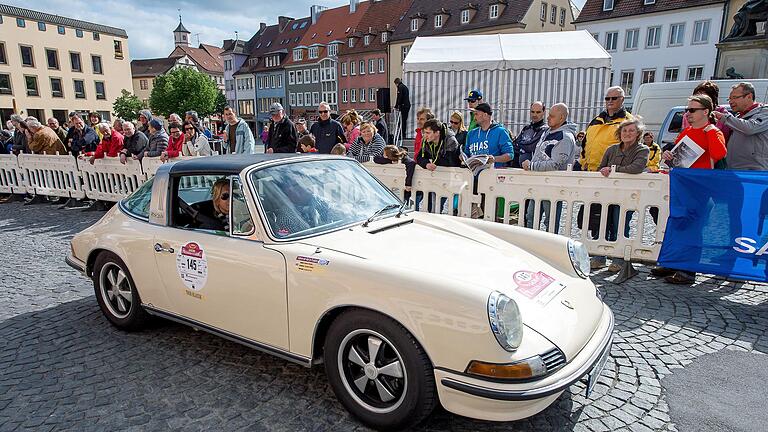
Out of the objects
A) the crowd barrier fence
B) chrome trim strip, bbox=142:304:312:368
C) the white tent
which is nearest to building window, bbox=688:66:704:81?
the white tent

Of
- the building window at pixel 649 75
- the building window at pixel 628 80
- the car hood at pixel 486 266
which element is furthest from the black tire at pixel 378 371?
the building window at pixel 628 80

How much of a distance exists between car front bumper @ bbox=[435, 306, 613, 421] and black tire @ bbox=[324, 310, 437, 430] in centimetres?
10

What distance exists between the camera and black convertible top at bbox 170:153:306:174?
323 cm

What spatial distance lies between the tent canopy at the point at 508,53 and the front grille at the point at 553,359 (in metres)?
11.7

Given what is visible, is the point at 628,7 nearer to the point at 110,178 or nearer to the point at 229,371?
the point at 110,178

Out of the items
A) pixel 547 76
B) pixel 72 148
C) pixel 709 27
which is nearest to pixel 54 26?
pixel 72 148

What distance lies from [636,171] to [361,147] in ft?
12.8

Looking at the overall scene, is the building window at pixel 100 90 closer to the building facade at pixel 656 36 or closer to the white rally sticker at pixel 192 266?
the building facade at pixel 656 36

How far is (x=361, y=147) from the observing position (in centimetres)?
725

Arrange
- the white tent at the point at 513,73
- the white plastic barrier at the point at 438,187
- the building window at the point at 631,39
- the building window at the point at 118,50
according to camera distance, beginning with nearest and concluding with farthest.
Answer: the white plastic barrier at the point at 438,187
the white tent at the point at 513,73
the building window at the point at 631,39
the building window at the point at 118,50

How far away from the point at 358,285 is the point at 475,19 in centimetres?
4396

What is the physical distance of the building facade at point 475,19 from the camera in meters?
39.5

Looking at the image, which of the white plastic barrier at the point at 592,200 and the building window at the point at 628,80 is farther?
the building window at the point at 628,80

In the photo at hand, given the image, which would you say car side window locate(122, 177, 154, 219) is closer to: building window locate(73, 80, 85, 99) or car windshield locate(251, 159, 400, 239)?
→ car windshield locate(251, 159, 400, 239)
